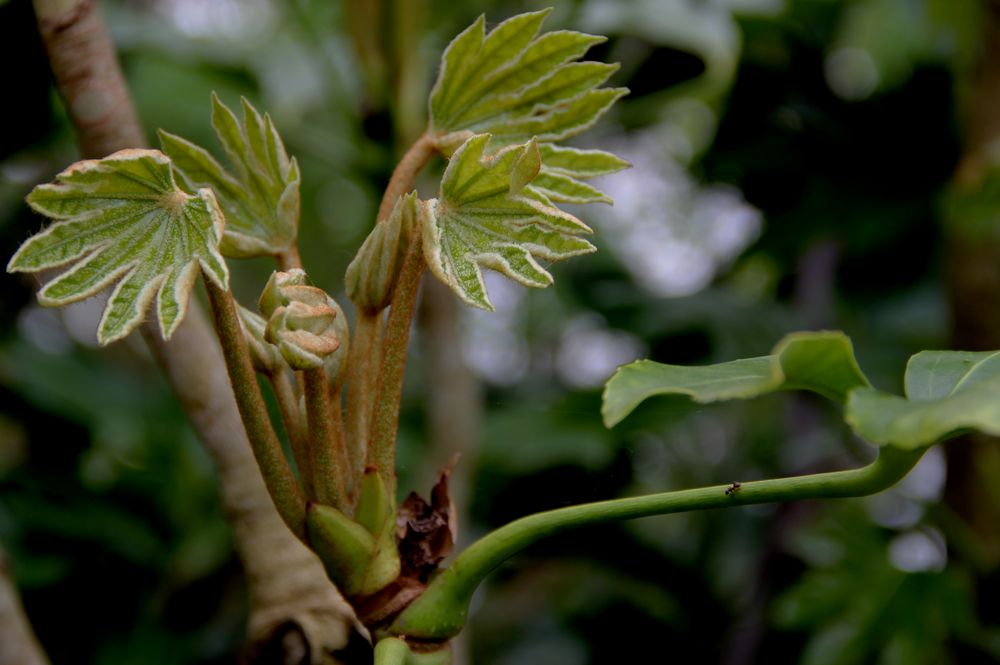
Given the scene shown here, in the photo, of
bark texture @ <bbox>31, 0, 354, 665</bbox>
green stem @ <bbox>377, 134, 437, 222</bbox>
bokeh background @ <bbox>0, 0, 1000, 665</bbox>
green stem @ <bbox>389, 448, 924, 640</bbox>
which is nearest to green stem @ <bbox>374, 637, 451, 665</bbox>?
green stem @ <bbox>389, 448, 924, 640</bbox>

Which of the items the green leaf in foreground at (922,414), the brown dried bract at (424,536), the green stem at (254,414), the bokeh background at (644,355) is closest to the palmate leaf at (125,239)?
the green stem at (254,414)

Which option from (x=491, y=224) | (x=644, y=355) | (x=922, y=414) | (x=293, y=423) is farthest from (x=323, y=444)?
(x=644, y=355)

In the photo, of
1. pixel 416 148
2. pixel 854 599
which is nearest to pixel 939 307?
pixel 854 599

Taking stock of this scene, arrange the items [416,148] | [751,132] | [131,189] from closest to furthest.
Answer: [131,189] < [416,148] < [751,132]

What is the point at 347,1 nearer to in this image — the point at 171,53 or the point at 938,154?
the point at 171,53

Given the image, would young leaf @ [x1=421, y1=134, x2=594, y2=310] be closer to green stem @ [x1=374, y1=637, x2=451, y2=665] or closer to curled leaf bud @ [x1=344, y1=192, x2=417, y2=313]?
curled leaf bud @ [x1=344, y1=192, x2=417, y2=313]
